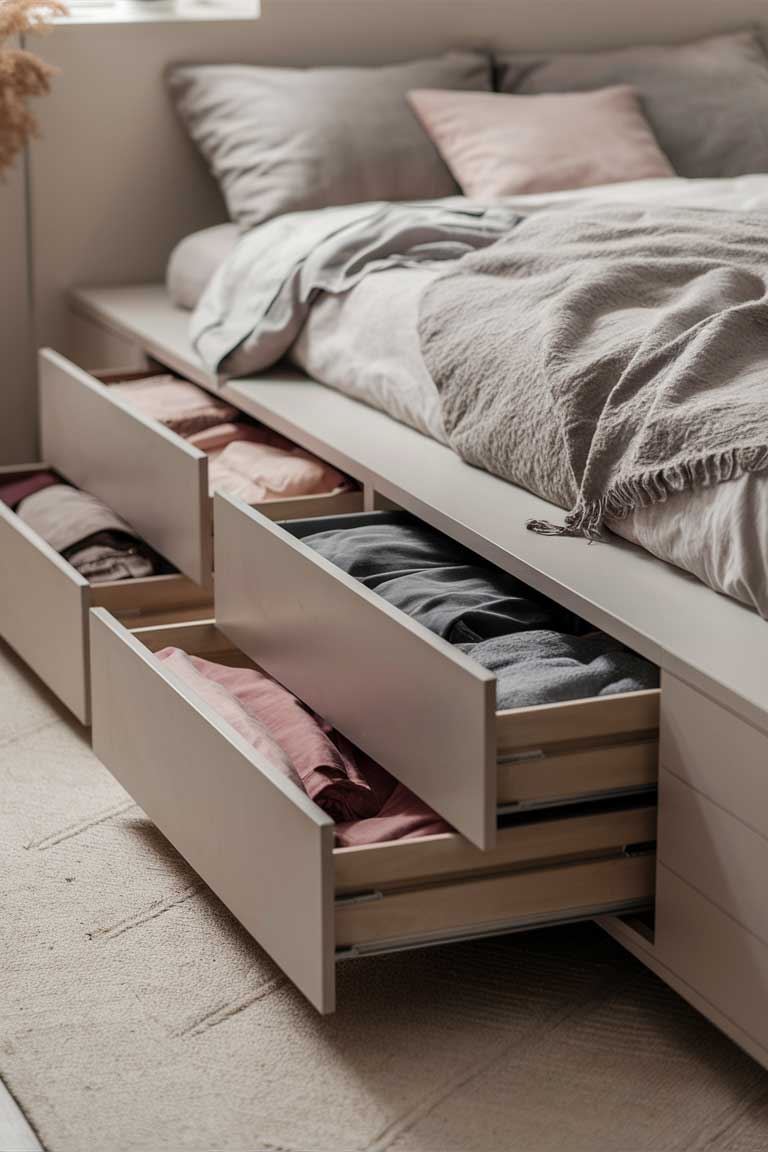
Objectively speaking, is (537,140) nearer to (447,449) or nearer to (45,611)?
(447,449)

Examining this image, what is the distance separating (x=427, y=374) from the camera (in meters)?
2.18

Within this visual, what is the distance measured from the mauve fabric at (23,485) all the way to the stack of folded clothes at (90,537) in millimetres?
92

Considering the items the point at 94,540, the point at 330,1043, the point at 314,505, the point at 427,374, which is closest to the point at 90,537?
the point at 94,540

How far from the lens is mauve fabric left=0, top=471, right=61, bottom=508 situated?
255cm

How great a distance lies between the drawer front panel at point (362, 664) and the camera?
55.7 inches

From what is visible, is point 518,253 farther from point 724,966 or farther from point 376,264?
point 724,966

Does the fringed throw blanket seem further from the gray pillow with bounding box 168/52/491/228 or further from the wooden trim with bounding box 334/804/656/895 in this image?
the gray pillow with bounding box 168/52/491/228

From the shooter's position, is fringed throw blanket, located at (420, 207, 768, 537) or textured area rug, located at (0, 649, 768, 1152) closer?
textured area rug, located at (0, 649, 768, 1152)

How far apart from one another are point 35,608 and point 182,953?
0.69m

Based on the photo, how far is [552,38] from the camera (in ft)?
11.2

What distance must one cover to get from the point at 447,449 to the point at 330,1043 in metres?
0.86

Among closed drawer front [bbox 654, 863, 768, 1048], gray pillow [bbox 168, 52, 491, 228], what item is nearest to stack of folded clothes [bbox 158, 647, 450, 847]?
closed drawer front [bbox 654, 863, 768, 1048]

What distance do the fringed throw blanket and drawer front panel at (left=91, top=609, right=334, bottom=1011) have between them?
46 centimetres

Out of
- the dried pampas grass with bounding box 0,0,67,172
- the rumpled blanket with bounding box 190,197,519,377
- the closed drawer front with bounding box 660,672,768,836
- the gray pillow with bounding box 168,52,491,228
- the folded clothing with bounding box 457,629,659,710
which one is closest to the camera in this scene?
the closed drawer front with bounding box 660,672,768,836
